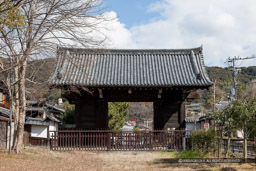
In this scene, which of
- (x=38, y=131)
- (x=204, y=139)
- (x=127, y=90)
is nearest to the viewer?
(x=204, y=139)

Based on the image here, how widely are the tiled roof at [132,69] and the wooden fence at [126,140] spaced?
110 inches

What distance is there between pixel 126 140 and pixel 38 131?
12233 millimetres

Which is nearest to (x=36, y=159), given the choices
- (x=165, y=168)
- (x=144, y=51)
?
(x=165, y=168)

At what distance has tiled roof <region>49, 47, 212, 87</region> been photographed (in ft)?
54.4

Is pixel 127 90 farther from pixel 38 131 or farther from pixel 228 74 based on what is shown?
pixel 228 74

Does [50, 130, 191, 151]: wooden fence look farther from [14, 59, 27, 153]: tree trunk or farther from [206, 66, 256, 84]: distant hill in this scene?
[206, 66, 256, 84]: distant hill

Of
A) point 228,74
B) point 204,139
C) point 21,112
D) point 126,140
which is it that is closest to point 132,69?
point 126,140

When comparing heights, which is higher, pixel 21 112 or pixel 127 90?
pixel 127 90

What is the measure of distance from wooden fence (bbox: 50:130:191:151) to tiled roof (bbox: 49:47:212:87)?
2.79 meters

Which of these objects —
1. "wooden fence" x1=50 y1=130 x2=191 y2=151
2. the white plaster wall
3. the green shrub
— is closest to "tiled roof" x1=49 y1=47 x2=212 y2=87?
"wooden fence" x1=50 y1=130 x2=191 y2=151

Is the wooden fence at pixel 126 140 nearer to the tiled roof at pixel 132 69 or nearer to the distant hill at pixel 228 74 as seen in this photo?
the tiled roof at pixel 132 69

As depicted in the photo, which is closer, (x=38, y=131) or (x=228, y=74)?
(x=38, y=131)

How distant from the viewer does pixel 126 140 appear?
15.9m

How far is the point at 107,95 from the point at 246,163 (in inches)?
371
